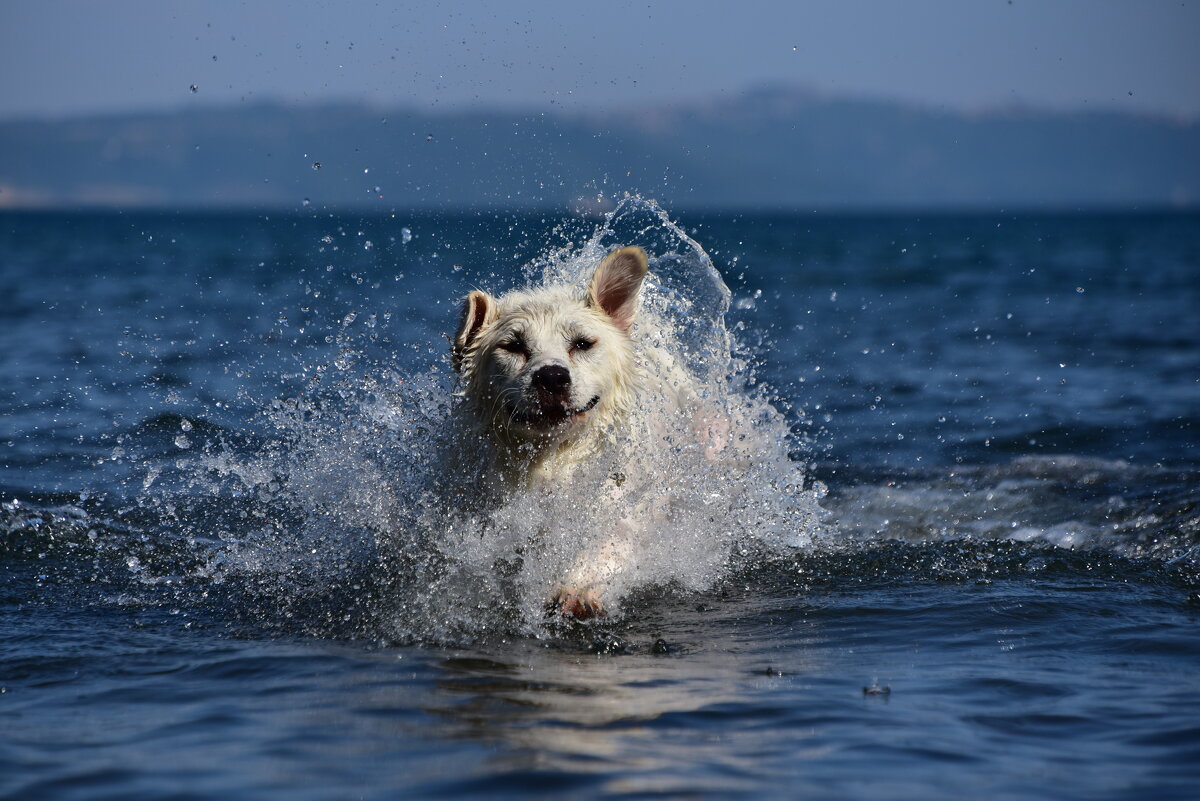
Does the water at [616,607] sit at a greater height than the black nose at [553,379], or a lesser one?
lesser

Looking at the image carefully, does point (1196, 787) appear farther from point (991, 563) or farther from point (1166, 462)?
point (1166, 462)

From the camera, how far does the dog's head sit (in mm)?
6391

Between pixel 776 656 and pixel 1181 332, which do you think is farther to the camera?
pixel 1181 332

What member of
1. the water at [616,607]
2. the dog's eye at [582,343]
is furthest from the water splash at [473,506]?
the dog's eye at [582,343]

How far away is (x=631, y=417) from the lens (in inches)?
279

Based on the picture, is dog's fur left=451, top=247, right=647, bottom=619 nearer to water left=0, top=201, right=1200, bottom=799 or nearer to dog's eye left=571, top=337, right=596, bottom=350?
dog's eye left=571, top=337, right=596, bottom=350

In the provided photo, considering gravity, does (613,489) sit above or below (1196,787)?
above

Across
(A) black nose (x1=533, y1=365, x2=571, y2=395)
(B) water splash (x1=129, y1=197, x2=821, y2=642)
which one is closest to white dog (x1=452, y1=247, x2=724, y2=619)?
(A) black nose (x1=533, y1=365, x2=571, y2=395)

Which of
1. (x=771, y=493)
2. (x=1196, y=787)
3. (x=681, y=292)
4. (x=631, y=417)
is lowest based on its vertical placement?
(x=1196, y=787)

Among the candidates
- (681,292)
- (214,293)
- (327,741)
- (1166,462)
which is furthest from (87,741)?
(214,293)

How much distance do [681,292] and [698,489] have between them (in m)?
2.32

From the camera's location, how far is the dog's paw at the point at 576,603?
634cm

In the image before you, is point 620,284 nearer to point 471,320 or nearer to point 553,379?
point 471,320

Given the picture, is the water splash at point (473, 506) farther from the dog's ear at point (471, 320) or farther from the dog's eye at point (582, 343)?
the dog's eye at point (582, 343)
